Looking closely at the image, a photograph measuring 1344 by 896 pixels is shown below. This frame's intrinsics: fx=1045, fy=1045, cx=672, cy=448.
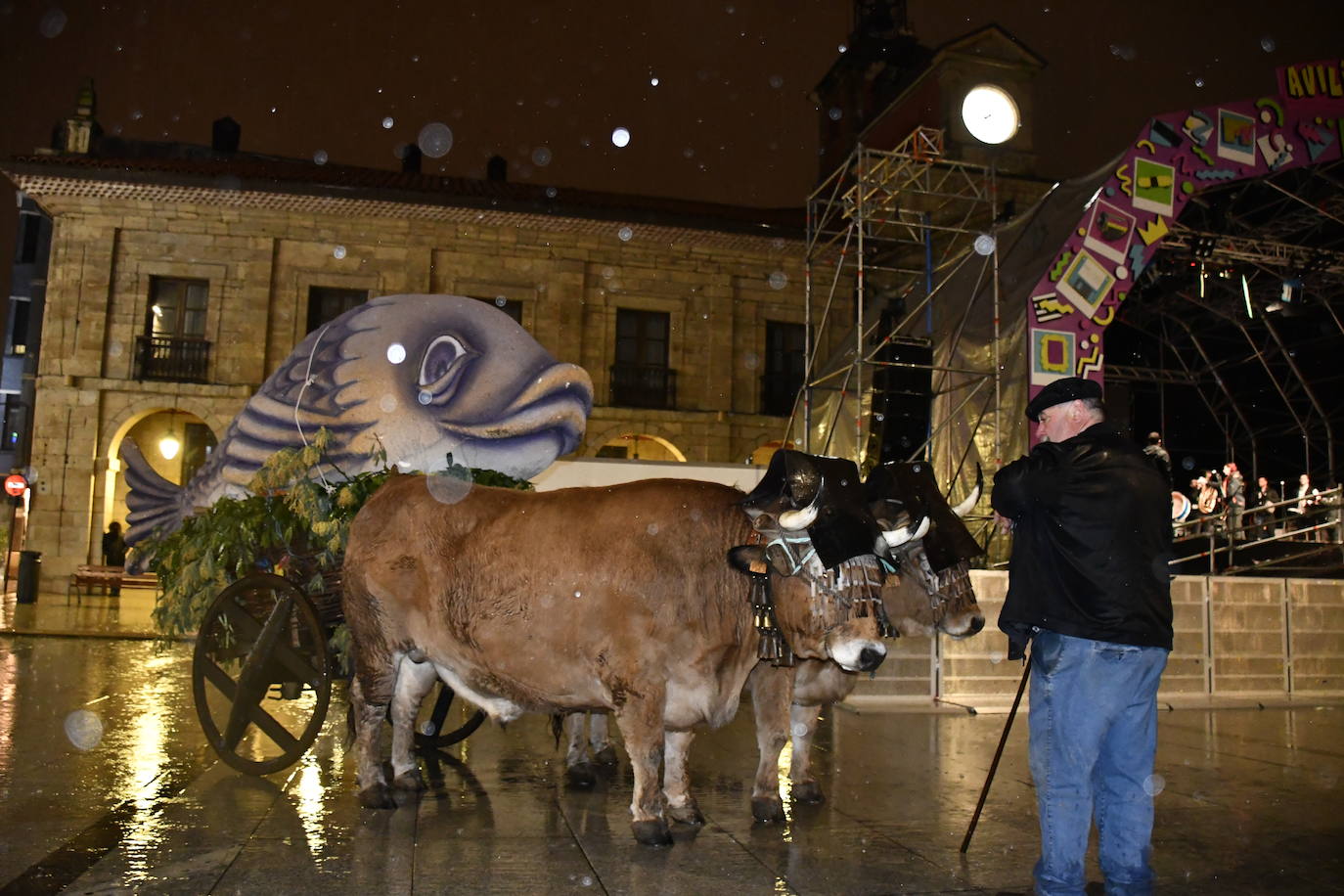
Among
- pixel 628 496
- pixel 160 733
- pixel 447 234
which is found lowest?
pixel 160 733

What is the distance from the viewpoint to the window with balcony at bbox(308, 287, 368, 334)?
72.6 feet

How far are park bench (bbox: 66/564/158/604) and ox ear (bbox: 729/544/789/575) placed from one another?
17.8 meters

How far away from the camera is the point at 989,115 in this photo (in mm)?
13461

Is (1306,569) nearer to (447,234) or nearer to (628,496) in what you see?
(628,496)

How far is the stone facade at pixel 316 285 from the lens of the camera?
69.3ft

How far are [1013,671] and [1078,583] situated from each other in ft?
20.4

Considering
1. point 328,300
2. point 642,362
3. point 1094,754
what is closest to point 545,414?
point 1094,754

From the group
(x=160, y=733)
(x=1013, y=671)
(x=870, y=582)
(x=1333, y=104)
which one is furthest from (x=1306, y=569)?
(x=160, y=733)

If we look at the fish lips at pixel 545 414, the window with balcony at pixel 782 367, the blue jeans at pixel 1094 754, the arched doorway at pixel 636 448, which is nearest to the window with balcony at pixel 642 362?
the arched doorway at pixel 636 448

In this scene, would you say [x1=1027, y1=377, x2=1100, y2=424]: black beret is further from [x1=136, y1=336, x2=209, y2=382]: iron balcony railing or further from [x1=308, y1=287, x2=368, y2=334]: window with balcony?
[x1=136, y1=336, x2=209, y2=382]: iron balcony railing

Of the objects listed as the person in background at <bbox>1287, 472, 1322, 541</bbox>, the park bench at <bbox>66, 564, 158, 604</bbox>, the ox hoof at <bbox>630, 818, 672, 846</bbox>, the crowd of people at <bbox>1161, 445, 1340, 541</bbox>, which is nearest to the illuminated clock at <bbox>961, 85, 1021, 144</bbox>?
the crowd of people at <bbox>1161, 445, 1340, 541</bbox>

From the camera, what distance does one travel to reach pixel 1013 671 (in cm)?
945

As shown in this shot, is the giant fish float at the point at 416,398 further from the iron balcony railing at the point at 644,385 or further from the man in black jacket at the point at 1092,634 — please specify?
the iron balcony railing at the point at 644,385

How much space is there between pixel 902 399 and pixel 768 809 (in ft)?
Answer: 26.8
